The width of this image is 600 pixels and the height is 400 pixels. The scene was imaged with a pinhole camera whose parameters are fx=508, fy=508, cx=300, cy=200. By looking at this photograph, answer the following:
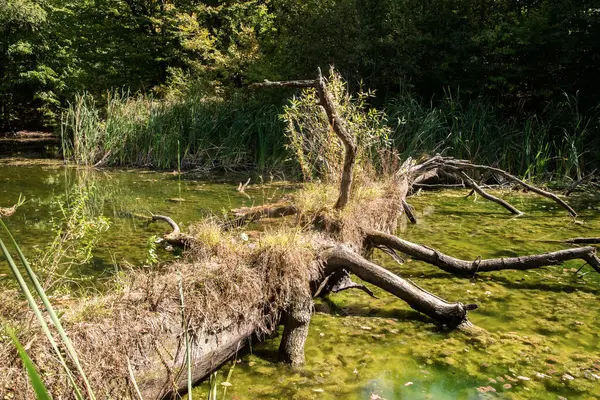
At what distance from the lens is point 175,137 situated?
36.9 ft

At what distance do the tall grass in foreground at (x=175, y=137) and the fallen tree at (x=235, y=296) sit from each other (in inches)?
263

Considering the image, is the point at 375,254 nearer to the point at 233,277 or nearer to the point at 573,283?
the point at 573,283

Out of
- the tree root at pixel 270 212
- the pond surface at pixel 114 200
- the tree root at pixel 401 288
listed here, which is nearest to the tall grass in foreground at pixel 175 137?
the pond surface at pixel 114 200

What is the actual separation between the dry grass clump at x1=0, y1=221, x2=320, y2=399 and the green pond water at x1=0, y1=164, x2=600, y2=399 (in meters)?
0.32

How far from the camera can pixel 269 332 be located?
9.78 ft

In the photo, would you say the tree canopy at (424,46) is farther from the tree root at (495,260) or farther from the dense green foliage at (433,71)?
the tree root at (495,260)

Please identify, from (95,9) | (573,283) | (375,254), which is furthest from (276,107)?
(95,9)

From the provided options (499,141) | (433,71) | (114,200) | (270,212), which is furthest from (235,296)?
(433,71)

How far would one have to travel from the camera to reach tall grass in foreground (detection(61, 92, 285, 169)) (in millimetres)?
10938

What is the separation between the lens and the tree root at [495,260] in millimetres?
4031

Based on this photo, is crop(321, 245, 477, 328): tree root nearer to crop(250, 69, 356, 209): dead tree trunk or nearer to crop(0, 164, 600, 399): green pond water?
crop(0, 164, 600, 399): green pond water

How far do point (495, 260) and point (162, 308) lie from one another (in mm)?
2730

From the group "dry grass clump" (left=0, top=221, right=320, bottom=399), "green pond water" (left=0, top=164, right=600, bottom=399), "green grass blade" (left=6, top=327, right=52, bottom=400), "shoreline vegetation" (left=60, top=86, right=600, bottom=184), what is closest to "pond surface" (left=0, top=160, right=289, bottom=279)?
"green pond water" (left=0, top=164, right=600, bottom=399)

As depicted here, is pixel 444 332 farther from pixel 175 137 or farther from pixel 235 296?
pixel 175 137
